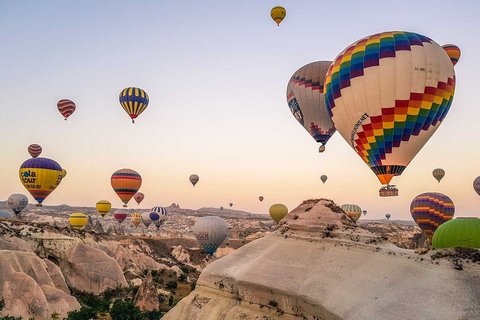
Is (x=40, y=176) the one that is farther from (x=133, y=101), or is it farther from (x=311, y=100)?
(x=311, y=100)

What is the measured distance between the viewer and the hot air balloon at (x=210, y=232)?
55094 mm

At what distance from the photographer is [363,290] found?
16.4 meters

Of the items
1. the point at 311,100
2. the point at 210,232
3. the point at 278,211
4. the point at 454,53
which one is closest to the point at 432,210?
the point at 454,53

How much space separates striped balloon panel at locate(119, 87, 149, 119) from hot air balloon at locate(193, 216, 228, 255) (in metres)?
21.6

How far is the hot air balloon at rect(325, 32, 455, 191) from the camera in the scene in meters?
25.8

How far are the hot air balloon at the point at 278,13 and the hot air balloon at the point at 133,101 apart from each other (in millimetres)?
27092

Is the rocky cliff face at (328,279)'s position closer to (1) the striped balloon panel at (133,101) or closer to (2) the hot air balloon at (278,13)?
(2) the hot air balloon at (278,13)

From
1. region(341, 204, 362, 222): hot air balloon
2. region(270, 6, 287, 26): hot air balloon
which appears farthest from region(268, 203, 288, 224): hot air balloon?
region(270, 6, 287, 26): hot air balloon

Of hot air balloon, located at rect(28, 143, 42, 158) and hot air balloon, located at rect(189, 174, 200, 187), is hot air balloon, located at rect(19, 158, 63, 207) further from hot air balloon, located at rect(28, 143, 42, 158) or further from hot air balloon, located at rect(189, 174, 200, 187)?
hot air balloon, located at rect(189, 174, 200, 187)

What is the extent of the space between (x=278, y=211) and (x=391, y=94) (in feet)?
165

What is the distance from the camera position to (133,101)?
5947cm

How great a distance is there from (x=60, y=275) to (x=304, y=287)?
2819 centimetres

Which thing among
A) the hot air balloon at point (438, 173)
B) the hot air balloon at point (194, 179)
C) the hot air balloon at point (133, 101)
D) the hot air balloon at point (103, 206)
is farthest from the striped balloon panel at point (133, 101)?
the hot air balloon at point (438, 173)

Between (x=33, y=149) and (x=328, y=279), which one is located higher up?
(x=33, y=149)
